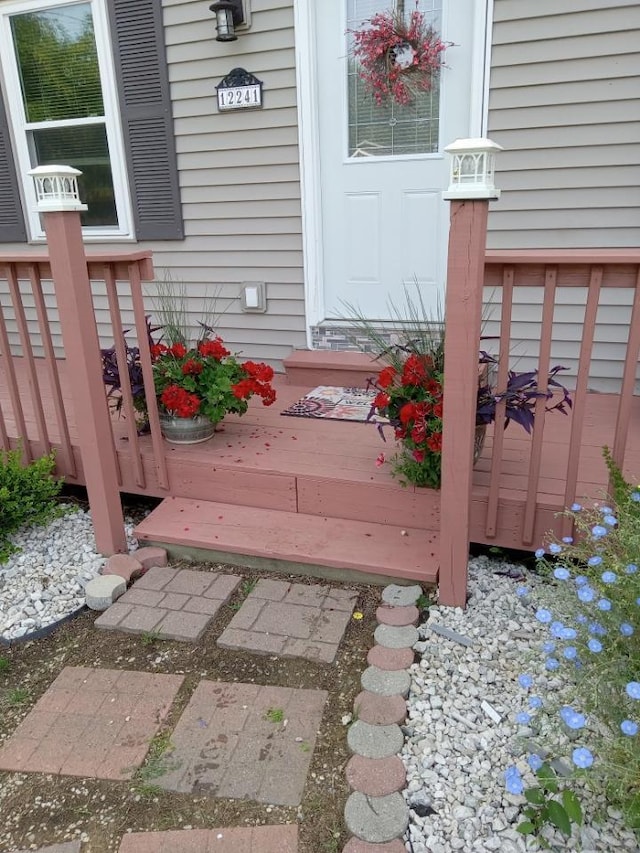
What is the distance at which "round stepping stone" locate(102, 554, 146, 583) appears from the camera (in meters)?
2.45

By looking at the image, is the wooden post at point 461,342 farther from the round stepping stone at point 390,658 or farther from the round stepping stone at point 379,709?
the round stepping stone at point 379,709

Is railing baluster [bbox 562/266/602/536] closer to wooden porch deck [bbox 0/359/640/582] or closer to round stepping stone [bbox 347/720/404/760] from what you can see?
wooden porch deck [bbox 0/359/640/582]

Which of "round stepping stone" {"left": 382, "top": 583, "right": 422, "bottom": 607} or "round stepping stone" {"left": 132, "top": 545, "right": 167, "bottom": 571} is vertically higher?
"round stepping stone" {"left": 382, "top": 583, "right": 422, "bottom": 607}

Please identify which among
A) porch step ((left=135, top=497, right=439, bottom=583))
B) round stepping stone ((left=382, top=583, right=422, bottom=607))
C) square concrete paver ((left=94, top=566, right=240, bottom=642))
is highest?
porch step ((left=135, top=497, right=439, bottom=583))

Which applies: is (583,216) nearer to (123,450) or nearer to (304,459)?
(304,459)

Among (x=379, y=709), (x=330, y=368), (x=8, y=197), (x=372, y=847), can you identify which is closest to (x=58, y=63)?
(x=8, y=197)

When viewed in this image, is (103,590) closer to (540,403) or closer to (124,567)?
Answer: (124,567)

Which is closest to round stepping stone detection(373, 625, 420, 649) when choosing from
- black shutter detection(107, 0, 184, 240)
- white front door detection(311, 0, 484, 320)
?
white front door detection(311, 0, 484, 320)

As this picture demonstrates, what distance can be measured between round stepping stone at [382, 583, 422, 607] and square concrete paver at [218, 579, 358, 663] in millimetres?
118

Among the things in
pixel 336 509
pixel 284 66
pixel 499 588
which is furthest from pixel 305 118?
pixel 499 588

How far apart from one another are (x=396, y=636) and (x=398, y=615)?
0.31 ft

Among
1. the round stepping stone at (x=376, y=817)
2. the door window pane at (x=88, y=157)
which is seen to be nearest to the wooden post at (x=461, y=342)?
the round stepping stone at (x=376, y=817)

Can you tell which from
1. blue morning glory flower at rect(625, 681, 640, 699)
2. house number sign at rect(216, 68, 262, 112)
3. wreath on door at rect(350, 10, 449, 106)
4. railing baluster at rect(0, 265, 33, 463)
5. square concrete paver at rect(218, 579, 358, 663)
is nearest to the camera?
blue morning glory flower at rect(625, 681, 640, 699)

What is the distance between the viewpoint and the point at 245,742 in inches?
67.5
